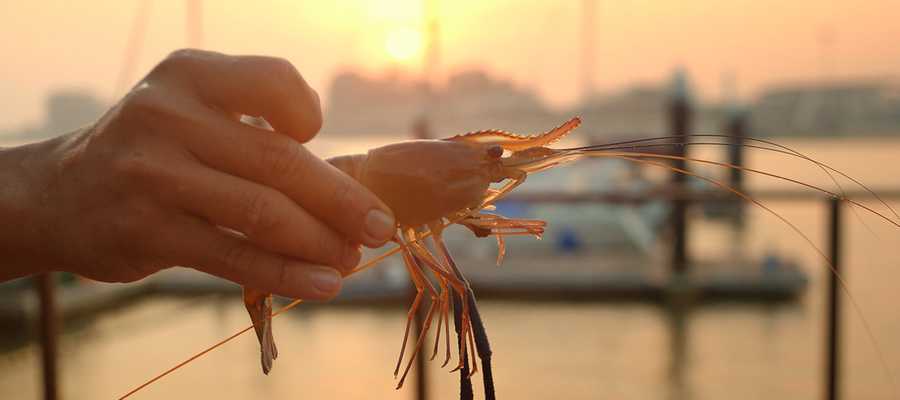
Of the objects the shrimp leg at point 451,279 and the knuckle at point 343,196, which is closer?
the knuckle at point 343,196

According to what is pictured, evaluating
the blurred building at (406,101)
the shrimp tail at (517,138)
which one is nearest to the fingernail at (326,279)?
the shrimp tail at (517,138)

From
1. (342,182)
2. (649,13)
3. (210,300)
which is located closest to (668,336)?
(649,13)

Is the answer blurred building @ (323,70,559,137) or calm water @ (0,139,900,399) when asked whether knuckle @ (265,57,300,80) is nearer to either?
calm water @ (0,139,900,399)

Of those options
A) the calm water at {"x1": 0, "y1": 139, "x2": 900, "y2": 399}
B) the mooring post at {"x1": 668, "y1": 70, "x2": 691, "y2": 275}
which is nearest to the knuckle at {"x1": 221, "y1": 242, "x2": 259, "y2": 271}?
the calm water at {"x1": 0, "y1": 139, "x2": 900, "y2": 399}

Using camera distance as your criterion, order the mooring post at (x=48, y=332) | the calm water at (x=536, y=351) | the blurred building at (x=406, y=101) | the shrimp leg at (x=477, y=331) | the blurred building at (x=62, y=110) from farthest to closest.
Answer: the blurred building at (x=406, y=101) → the calm water at (x=536, y=351) → the blurred building at (x=62, y=110) → the mooring post at (x=48, y=332) → the shrimp leg at (x=477, y=331)

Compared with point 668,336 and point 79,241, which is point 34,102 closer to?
point 79,241

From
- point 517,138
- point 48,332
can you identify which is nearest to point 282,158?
point 517,138

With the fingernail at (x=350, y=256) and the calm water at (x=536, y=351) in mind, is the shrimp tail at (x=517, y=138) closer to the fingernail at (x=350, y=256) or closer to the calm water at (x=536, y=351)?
the fingernail at (x=350, y=256)
